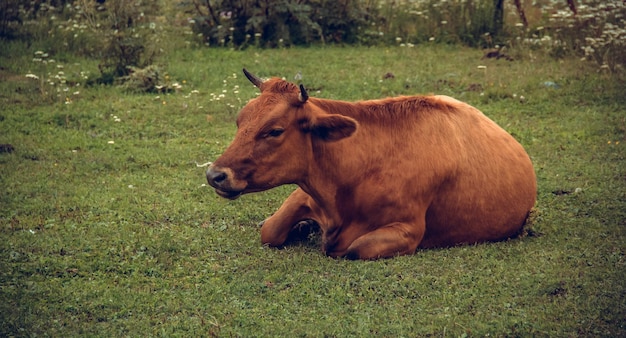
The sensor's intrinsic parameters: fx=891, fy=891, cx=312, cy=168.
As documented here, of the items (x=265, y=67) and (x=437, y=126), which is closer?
(x=437, y=126)

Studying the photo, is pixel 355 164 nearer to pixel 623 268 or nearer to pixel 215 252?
pixel 215 252

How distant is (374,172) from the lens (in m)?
7.48

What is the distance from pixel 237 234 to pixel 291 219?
614 mm

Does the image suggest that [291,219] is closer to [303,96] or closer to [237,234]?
[237,234]

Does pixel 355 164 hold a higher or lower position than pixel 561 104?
higher

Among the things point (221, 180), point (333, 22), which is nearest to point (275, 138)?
point (221, 180)

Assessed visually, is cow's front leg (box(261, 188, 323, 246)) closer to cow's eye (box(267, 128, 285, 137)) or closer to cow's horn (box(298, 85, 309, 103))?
cow's eye (box(267, 128, 285, 137))

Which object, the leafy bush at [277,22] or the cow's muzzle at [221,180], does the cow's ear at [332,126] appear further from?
the leafy bush at [277,22]

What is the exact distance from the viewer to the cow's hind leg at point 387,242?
7.28m

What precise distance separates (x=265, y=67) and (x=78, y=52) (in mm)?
3412

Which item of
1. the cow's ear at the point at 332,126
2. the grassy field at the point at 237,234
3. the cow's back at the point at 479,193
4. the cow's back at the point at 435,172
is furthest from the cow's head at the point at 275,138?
the cow's back at the point at 479,193

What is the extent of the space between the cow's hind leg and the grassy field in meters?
0.19

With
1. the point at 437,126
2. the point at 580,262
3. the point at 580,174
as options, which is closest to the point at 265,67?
the point at 580,174

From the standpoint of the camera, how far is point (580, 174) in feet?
32.7
